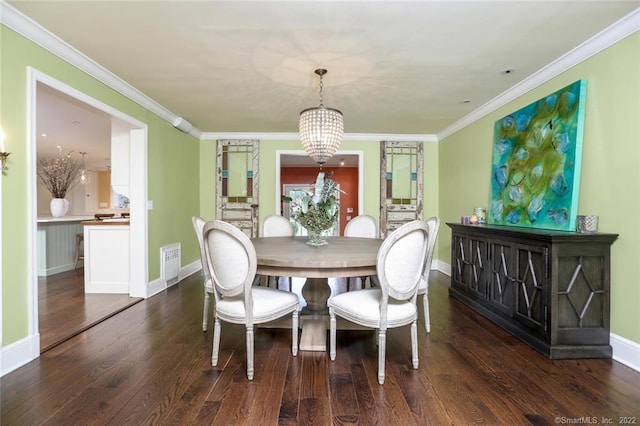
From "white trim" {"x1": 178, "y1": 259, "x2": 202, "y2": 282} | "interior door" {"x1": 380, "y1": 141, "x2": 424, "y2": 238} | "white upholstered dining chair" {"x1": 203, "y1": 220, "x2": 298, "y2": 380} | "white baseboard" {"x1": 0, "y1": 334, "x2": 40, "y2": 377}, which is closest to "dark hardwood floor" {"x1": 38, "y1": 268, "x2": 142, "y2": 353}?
"white baseboard" {"x1": 0, "y1": 334, "x2": 40, "y2": 377}

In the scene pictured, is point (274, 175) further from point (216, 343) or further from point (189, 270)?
point (216, 343)

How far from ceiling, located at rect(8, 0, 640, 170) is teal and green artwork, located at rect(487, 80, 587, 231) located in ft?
1.26

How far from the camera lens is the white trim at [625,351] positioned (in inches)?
81.0

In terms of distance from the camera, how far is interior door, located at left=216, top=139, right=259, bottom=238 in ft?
17.9

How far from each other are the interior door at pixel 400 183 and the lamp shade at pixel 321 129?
272 centimetres

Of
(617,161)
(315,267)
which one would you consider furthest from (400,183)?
(315,267)

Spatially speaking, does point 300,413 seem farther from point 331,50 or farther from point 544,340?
point 331,50

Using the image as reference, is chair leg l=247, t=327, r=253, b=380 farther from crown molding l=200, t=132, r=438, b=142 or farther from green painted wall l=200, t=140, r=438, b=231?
crown molding l=200, t=132, r=438, b=142

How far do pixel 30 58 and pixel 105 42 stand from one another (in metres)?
0.50

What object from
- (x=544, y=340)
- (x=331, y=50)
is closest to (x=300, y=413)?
(x=544, y=340)

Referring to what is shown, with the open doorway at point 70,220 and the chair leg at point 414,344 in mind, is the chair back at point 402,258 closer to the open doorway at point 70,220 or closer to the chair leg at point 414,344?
the chair leg at point 414,344

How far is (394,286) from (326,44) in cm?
185

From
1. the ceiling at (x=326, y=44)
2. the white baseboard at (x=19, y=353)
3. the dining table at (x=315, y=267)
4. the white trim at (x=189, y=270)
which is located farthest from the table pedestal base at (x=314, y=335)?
the white trim at (x=189, y=270)

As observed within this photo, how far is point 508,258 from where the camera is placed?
8.96 ft
